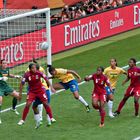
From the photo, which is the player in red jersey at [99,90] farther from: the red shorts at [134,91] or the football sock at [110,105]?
the red shorts at [134,91]

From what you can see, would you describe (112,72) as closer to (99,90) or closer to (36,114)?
(99,90)

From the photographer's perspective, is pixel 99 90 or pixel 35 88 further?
pixel 99 90

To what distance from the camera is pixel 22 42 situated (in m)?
29.8

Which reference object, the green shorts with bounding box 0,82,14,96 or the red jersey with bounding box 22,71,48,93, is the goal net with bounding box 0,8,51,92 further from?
the red jersey with bounding box 22,71,48,93

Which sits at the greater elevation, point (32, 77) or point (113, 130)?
point (32, 77)

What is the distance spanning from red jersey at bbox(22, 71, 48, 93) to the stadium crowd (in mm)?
13102

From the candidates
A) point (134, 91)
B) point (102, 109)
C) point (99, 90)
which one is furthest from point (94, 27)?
point (102, 109)

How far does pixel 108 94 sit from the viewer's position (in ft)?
75.4

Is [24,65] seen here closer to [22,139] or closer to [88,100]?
[88,100]

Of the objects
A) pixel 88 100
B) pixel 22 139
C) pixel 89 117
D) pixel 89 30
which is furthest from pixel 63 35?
pixel 22 139

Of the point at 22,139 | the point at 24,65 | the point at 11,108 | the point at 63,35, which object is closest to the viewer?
the point at 22,139

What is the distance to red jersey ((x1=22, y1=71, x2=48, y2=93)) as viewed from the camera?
21812 millimetres

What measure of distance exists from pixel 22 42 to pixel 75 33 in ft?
18.2

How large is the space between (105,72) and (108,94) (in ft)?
4.17
